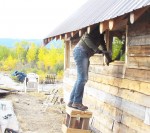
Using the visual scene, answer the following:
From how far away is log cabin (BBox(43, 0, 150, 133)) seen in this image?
631 centimetres

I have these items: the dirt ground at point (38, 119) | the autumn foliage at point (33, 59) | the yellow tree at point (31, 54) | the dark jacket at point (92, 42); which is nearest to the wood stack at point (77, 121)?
the dark jacket at point (92, 42)

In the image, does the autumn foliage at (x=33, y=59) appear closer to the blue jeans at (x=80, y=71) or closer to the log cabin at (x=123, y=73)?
the log cabin at (x=123, y=73)

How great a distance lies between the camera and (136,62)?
7016 millimetres

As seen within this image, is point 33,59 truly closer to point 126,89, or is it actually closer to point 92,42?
point 92,42

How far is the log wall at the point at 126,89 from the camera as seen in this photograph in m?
6.60

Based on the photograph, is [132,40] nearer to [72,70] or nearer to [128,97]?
[128,97]

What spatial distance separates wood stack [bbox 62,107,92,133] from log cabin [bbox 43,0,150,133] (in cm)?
58

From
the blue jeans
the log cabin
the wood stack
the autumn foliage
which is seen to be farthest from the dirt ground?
the autumn foliage

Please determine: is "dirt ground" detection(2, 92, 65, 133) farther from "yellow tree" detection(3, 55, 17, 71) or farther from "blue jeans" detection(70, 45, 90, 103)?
"yellow tree" detection(3, 55, 17, 71)

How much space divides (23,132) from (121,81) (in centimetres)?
329

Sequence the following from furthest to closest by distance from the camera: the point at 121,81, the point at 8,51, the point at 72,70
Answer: the point at 8,51 < the point at 72,70 < the point at 121,81

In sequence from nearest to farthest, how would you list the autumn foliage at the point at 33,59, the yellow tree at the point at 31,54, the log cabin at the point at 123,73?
the log cabin at the point at 123,73, the autumn foliage at the point at 33,59, the yellow tree at the point at 31,54

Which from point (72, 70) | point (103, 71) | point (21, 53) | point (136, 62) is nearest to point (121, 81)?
point (136, 62)

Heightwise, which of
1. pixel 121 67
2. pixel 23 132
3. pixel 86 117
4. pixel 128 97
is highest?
pixel 121 67
